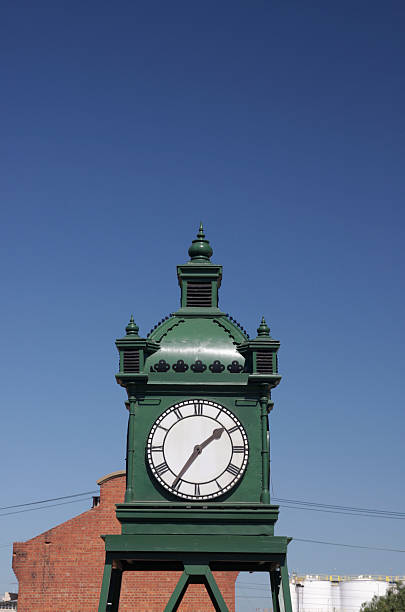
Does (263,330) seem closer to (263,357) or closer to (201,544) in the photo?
(263,357)

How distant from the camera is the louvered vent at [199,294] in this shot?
1617 cm

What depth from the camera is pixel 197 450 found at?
1447cm

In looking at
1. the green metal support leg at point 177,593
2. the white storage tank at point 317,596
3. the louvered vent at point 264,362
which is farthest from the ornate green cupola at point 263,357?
the white storage tank at point 317,596

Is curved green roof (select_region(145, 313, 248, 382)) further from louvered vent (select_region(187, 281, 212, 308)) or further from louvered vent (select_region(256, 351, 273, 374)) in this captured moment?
louvered vent (select_region(187, 281, 212, 308))

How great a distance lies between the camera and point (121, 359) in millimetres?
14969

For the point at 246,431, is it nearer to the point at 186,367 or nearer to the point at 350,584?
the point at 186,367

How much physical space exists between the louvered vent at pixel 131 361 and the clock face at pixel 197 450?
0.90 metres

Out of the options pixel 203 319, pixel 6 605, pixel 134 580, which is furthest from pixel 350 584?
pixel 203 319

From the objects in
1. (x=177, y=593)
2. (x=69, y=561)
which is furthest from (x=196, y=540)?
(x=69, y=561)

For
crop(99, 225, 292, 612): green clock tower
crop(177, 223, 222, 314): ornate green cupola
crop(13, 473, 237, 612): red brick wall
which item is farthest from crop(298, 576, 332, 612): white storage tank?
crop(99, 225, 292, 612): green clock tower

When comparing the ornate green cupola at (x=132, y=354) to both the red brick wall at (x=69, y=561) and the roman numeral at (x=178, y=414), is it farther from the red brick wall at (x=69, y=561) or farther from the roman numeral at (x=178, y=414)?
the red brick wall at (x=69, y=561)

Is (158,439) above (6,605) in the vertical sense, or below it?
below

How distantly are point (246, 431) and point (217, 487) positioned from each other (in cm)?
101

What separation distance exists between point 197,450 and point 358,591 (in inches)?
3066
